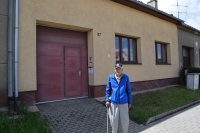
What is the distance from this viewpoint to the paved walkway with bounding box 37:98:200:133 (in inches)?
169

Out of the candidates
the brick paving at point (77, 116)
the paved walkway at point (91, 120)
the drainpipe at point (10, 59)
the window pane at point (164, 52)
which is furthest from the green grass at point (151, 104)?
the drainpipe at point (10, 59)

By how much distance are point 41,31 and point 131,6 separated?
480 centimetres

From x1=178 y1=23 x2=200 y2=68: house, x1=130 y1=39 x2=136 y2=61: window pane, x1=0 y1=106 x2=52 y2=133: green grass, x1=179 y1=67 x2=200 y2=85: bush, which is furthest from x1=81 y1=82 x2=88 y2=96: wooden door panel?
x1=178 y1=23 x2=200 y2=68: house

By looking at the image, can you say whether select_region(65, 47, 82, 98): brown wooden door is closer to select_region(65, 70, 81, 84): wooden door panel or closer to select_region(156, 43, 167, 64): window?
select_region(65, 70, 81, 84): wooden door panel

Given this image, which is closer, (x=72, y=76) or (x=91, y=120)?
(x=91, y=120)

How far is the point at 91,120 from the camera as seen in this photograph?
4.73 m

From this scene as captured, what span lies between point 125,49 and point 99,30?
2.08 m

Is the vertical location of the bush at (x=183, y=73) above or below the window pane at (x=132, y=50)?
below

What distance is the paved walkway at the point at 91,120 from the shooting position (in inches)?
169

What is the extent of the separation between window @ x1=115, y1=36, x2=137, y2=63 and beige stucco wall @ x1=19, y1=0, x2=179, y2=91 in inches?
13.5

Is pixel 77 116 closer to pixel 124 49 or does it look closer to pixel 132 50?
pixel 124 49

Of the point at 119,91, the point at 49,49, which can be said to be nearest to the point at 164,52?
the point at 49,49

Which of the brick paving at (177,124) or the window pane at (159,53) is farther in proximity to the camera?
the window pane at (159,53)

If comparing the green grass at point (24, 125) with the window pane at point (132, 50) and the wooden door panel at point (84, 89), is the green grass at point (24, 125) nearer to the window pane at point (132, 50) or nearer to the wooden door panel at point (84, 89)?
the wooden door panel at point (84, 89)
